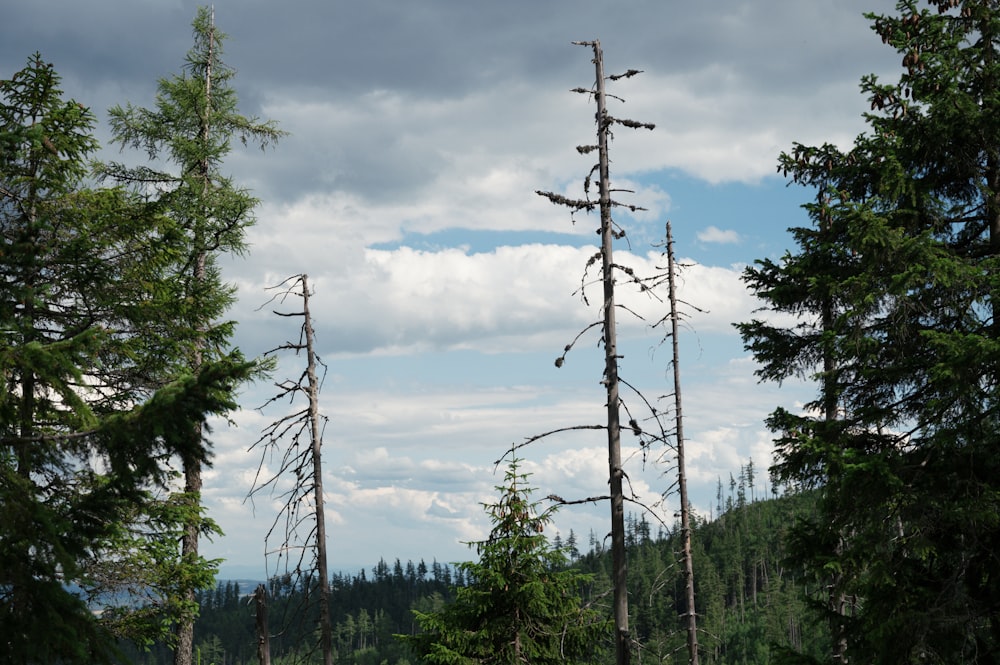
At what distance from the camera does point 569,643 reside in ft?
54.7

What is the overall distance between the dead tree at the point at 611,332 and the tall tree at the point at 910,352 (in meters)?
2.66

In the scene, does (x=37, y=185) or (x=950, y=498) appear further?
(x=37, y=185)

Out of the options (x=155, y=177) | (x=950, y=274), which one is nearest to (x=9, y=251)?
(x=155, y=177)

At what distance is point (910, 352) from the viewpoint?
12.6 meters

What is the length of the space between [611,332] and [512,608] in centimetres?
674

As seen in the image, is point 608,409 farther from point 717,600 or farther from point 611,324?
point 717,600

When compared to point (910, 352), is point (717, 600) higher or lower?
lower

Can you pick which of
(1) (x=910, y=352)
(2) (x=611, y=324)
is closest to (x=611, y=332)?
(2) (x=611, y=324)

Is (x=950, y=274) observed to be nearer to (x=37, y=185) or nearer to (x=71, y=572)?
(x=71, y=572)

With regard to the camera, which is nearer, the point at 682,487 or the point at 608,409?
the point at 608,409

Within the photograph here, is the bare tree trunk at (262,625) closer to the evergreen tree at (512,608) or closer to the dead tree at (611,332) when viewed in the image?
the evergreen tree at (512,608)

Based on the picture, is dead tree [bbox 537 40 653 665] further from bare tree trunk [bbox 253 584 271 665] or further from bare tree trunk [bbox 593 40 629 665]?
bare tree trunk [bbox 253 584 271 665]

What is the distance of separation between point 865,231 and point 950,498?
3860 millimetres

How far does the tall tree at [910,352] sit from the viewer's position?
1098 cm
